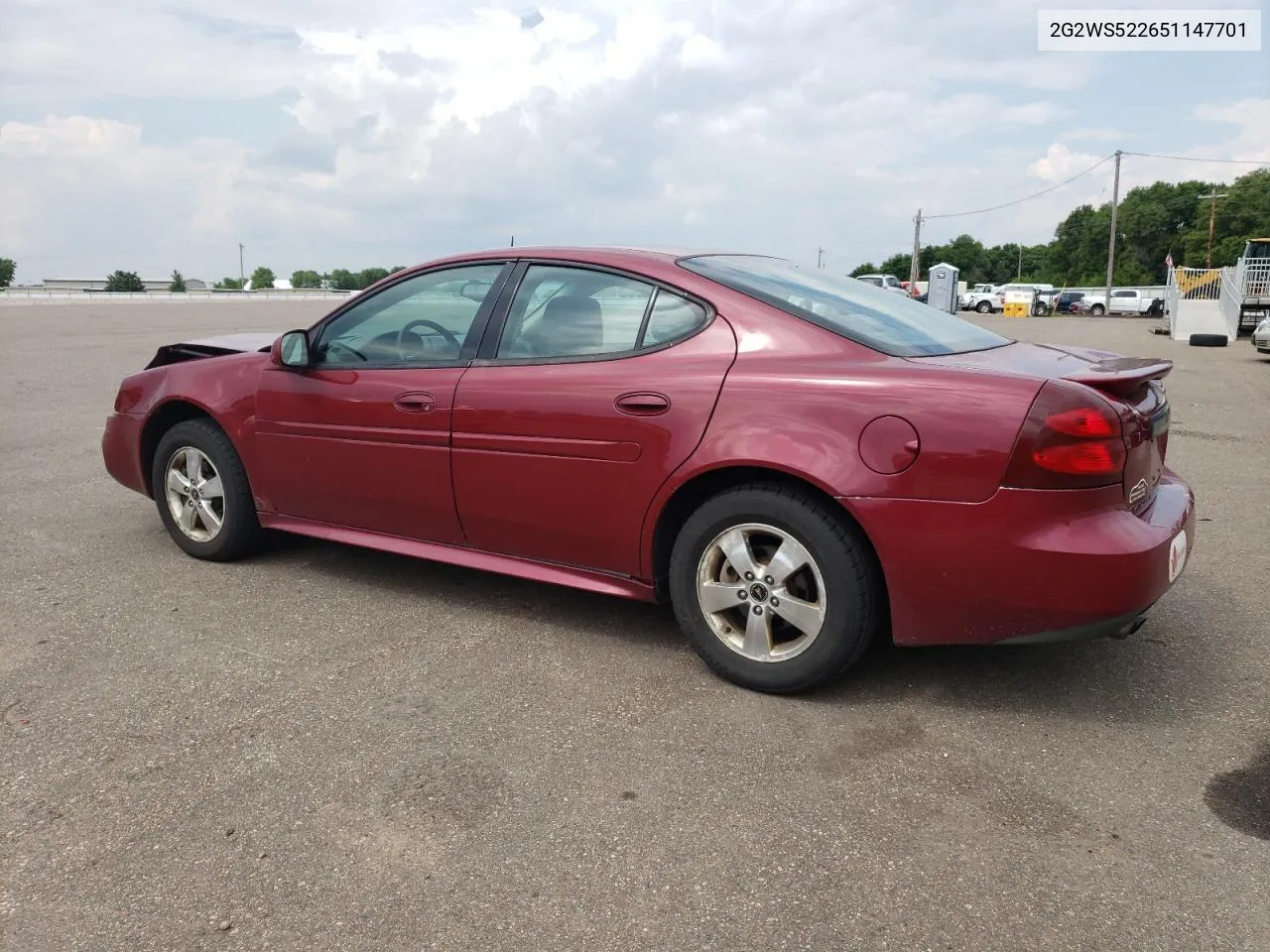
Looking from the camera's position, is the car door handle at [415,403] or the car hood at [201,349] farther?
the car hood at [201,349]

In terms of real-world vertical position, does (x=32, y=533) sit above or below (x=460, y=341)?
below

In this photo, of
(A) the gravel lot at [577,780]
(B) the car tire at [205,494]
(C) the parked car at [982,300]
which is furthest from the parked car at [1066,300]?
(B) the car tire at [205,494]

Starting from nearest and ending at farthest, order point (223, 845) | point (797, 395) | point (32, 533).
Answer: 1. point (223, 845)
2. point (797, 395)
3. point (32, 533)

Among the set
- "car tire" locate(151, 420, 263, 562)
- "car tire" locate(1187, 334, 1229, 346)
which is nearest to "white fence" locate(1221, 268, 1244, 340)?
"car tire" locate(1187, 334, 1229, 346)

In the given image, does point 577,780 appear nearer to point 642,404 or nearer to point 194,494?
point 642,404

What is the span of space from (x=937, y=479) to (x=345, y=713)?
1.96 meters

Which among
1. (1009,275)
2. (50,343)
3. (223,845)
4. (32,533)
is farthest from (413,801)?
(1009,275)

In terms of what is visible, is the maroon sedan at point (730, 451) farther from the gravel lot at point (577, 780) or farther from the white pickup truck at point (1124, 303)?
the white pickup truck at point (1124, 303)

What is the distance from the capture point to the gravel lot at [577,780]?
88.2 inches

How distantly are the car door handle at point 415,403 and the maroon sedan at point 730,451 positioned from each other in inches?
0.6

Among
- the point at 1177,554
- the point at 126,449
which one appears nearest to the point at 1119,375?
the point at 1177,554

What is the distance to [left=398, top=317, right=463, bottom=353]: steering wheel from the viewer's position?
13.1 feet

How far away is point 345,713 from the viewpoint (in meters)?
3.22

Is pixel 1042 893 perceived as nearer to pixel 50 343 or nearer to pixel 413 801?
pixel 413 801
